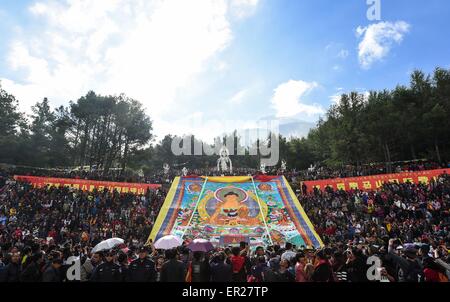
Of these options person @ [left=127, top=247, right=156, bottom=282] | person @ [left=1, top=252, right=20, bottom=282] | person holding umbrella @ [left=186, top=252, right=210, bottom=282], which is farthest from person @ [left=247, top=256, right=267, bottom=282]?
person @ [left=1, top=252, right=20, bottom=282]

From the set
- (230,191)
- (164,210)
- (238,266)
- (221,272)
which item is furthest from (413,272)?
(230,191)

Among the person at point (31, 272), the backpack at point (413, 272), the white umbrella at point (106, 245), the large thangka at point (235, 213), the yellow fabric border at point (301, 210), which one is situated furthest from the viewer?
the large thangka at point (235, 213)

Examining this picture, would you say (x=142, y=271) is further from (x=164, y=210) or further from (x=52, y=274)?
(x=164, y=210)

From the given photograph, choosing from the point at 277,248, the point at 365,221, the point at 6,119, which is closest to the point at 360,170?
the point at 365,221

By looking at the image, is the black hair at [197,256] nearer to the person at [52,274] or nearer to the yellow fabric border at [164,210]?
the person at [52,274]

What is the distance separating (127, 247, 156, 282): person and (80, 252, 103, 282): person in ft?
4.15

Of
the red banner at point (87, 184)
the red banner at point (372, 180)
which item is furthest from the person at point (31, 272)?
the red banner at point (372, 180)

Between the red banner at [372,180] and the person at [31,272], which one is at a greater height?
the red banner at [372,180]

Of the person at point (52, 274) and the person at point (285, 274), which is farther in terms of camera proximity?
the person at point (285, 274)

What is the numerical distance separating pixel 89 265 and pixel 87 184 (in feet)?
67.5

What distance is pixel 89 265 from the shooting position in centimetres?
654

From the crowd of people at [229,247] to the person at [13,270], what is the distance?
0.7 inches

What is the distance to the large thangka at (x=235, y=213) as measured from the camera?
1852 centimetres
